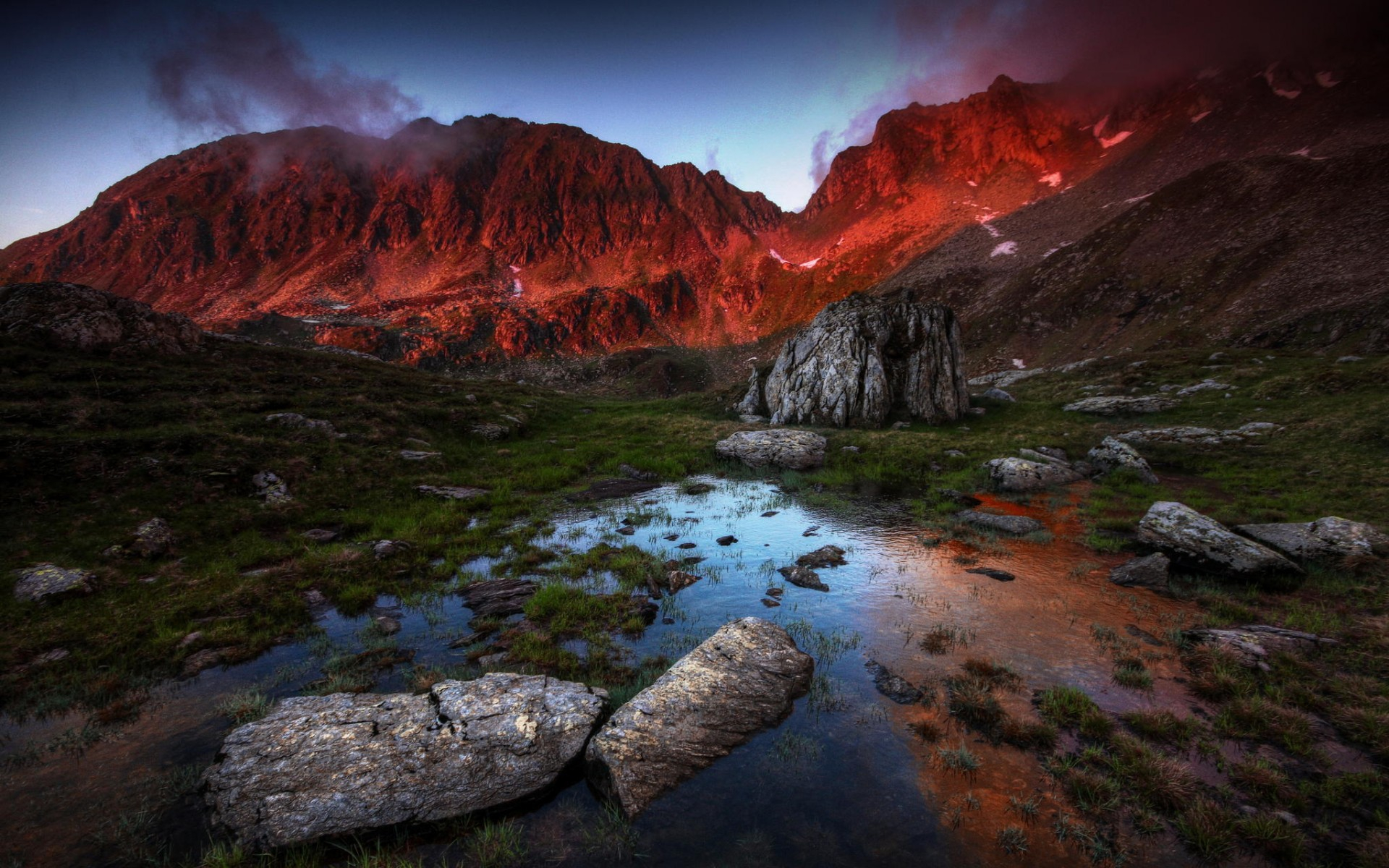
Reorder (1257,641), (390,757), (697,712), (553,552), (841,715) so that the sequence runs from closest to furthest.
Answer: (390,757) → (697,712) → (841,715) → (1257,641) → (553,552)

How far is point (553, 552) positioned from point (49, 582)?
503 inches

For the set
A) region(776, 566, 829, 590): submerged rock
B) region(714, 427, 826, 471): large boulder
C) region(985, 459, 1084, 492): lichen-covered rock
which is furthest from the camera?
region(714, 427, 826, 471): large boulder

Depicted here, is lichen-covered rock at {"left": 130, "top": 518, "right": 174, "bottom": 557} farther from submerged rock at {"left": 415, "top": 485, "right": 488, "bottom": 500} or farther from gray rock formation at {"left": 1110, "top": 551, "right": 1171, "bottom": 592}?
gray rock formation at {"left": 1110, "top": 551, "right": 1171, "bottom": 592}

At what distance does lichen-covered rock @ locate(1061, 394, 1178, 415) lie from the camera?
1390 inches

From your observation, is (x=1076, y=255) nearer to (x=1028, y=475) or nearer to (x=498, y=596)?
(x=1028, y=475)

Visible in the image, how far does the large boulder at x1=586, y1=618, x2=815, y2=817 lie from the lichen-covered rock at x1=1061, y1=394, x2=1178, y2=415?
41003 millimetres

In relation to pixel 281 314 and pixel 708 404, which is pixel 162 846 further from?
pixel 281 314

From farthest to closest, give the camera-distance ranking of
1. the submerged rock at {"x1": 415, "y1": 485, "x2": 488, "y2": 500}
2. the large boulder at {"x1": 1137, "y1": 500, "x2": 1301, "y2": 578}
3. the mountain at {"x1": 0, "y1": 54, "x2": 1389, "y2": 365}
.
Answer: the mountain at {"x1": 0, "y1": 54, "x2": 1389, "y2": 365} → the submerged rock at {"x1": 415, "y1": 485, "x2": 488, "y2": 500} → the large boulder at {"x1": 1137, "y1": 500, "x2": 1301, "y2": 578}

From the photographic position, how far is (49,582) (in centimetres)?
1198

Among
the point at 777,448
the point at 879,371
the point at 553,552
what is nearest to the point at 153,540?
the point at 553,552

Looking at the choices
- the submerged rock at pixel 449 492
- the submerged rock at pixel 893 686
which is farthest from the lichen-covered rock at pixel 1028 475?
the submerged rock at pixel 449 492

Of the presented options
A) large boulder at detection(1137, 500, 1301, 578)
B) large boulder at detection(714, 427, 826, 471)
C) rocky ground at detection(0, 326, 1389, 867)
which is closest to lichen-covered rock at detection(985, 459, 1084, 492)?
rocky ground at detection(0, 326, 1389, 867)

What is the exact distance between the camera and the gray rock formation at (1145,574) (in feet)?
44.2

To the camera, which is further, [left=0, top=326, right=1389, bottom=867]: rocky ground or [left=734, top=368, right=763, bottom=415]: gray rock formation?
[left=734, top=368, right=763, bottom=415]: gray rock formation
